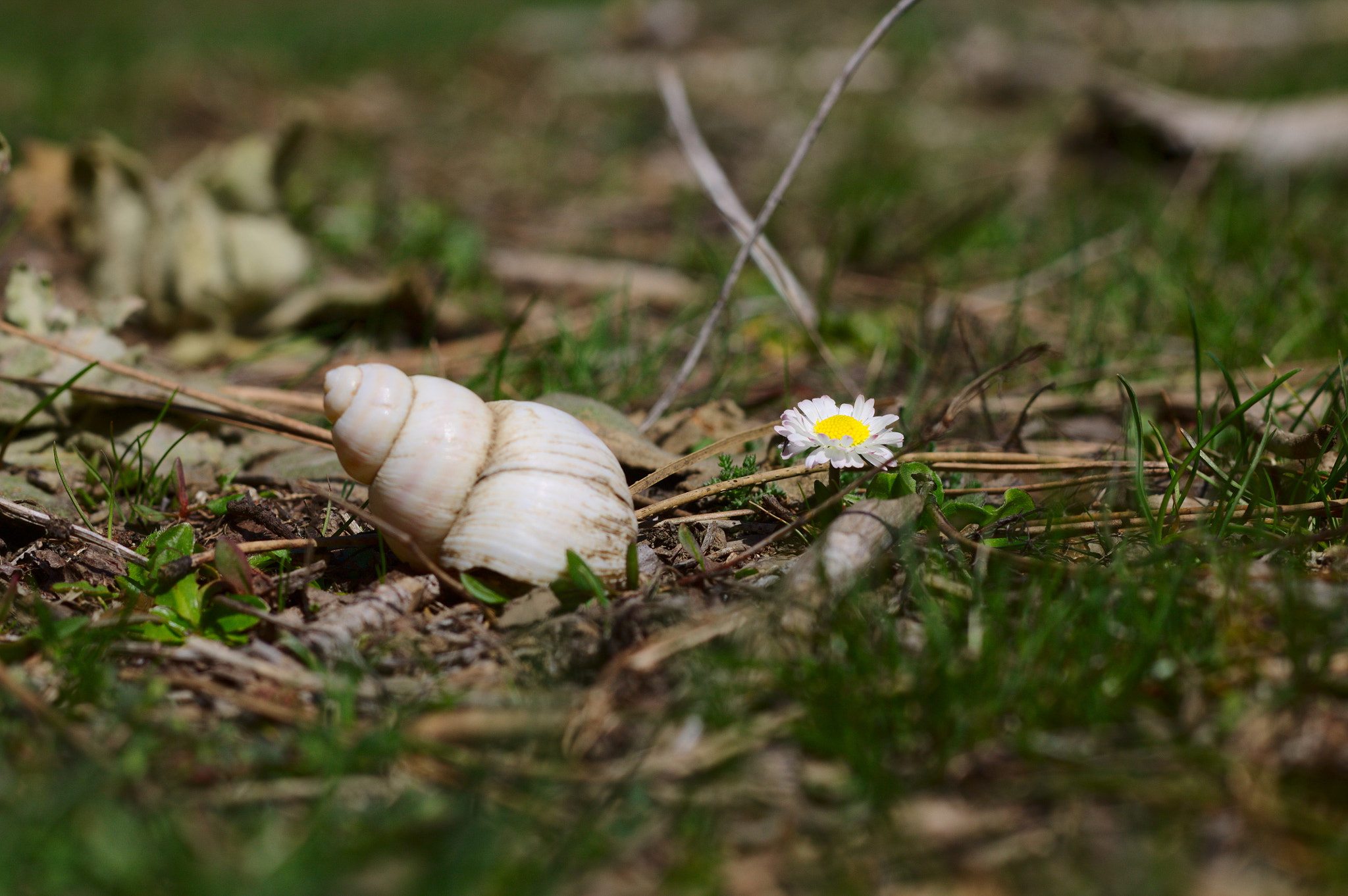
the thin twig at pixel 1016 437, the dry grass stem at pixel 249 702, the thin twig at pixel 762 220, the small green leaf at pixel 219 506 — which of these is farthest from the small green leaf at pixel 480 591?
the thin twig at pixel 1016 437

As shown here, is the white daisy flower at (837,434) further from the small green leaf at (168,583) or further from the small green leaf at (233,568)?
the small green leaf at (168,583)

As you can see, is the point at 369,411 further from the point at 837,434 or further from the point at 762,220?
the point at 762,220

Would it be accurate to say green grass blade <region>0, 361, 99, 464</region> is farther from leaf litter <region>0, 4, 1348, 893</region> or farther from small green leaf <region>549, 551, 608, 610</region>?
small green leaf <region>549, 551, 608, 610</region>

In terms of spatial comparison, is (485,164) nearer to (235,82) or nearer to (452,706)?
(235,82)

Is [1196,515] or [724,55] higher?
[724,55]

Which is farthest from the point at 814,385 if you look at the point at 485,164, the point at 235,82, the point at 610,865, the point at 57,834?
the point at 235,82

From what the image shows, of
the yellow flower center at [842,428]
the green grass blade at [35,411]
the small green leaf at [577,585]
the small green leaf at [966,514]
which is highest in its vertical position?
the yellow flower center at [842,428]
